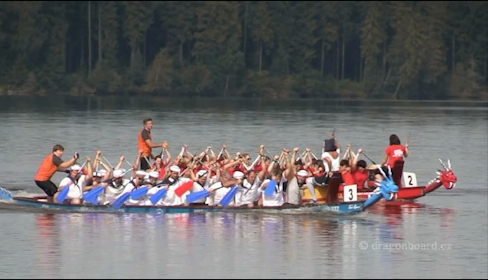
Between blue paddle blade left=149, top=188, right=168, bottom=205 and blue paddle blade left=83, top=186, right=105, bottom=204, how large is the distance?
3.59ft

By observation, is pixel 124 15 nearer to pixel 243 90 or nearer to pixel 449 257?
pixel 243 90

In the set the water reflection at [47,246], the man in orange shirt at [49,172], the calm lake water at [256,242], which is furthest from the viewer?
the man in orange shirt at [49,172]

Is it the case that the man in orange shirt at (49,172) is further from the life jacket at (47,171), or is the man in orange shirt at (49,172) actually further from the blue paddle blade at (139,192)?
the blue paddle blade at (139,192)

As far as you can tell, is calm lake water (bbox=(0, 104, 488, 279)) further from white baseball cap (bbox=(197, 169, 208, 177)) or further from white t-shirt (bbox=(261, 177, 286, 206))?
white baseball cap (bbox=(197, 169, 208, 177))

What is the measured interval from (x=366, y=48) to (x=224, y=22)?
12.6 meters

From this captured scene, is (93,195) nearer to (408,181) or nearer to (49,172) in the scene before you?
(49,172)

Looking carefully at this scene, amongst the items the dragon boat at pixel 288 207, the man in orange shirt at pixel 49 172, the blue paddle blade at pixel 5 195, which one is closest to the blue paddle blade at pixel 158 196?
the dragon boat at pixel 288 207

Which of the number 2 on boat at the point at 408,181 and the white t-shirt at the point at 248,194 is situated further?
the number 2 on boat at the point at 408,181

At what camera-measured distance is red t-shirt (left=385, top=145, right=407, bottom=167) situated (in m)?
36.3

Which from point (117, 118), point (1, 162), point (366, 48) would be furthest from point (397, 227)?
point (366, 48)

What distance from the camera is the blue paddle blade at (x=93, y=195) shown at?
33188mm

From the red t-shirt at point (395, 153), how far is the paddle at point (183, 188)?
5.61 meters

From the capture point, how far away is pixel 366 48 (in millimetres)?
135375

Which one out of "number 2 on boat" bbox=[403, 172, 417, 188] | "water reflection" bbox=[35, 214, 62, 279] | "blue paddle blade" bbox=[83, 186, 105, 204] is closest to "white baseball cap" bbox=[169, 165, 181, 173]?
"blue paddle blade" bbox=[83, 186, 105, 204]
